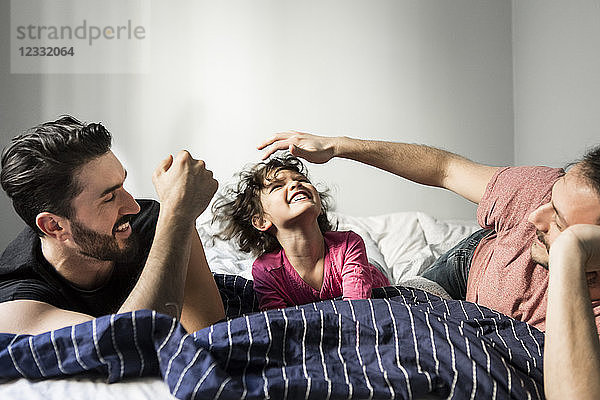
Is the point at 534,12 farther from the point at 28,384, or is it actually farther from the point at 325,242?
the point at 28,384

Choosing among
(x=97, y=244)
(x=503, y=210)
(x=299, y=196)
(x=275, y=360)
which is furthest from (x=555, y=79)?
(x=275, y=360)

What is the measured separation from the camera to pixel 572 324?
1014 millimetres

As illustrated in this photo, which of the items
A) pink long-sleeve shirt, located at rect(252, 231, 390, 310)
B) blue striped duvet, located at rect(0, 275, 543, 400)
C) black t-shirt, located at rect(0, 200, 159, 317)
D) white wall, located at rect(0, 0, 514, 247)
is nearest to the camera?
blue striped duvet, located at rect(0, 275, 543, 400)

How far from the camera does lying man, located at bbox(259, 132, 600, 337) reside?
4.16 ft

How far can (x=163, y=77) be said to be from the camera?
3.38 metres

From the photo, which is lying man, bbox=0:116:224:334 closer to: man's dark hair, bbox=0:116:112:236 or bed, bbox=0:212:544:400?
man's dark hair, bbox=0:116:112:236

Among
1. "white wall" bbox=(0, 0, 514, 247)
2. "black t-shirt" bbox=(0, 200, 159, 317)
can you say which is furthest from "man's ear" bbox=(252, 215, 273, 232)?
"white wall" bbox=(0, 0, 514, 247)

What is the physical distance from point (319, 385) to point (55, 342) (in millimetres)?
391

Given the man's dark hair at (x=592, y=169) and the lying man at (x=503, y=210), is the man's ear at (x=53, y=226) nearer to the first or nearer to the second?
the lying man at (x=503, y=210)

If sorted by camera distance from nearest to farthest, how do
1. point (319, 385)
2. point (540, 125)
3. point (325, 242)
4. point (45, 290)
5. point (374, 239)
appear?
1. point (319, 385)
2. point (45, 290)
3. point (325, 242)
4. point (374, 239)
5. point (540, 125)

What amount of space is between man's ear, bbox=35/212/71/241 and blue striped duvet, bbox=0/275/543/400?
40 cm

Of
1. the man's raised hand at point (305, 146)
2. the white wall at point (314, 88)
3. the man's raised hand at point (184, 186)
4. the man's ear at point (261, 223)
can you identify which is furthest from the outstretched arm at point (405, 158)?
the white wall at point (314, 88)

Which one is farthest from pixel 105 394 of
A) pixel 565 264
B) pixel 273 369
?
pixel 565 264

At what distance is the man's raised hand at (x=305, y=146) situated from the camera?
1.66 m
